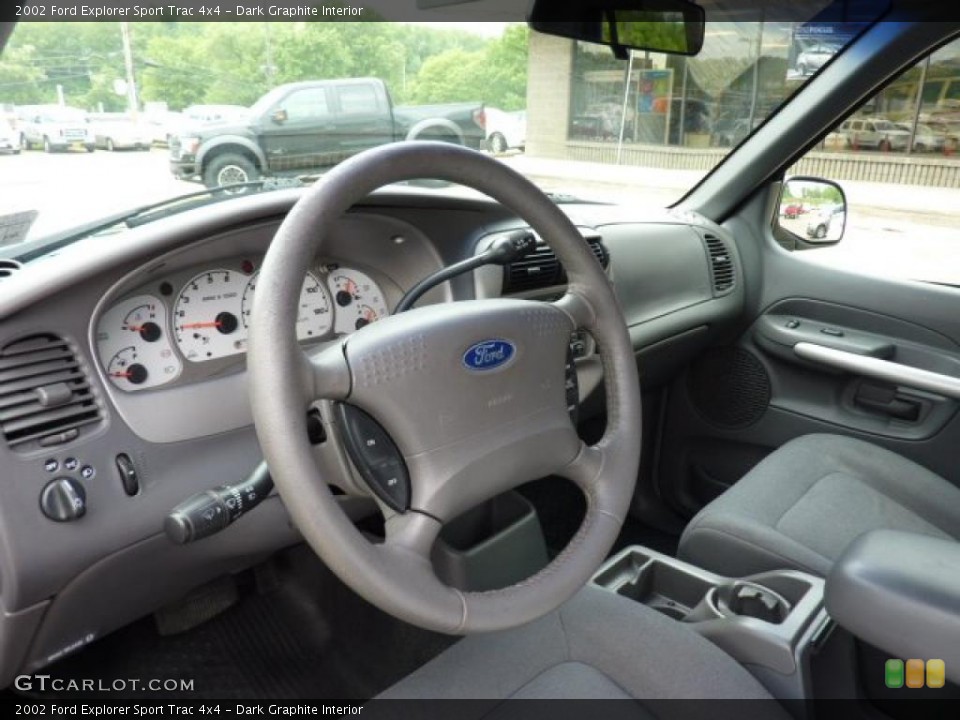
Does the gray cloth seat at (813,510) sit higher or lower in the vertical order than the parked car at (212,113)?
lower

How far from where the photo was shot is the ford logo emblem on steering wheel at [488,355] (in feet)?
3.48

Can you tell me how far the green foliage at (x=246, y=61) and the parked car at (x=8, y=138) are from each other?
0.16ft

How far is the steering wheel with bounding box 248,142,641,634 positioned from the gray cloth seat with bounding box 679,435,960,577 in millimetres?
608

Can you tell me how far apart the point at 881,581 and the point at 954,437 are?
150 centimetres

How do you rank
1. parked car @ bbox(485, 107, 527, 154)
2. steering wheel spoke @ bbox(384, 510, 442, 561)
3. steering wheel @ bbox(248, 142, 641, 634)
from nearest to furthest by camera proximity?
steering wheel @ bbox(248, 142, 641, 634)
steering wheel spoke @ bbox(384, 510, 442, 561)
parked car @ bbox(485, 107, 527, 154)

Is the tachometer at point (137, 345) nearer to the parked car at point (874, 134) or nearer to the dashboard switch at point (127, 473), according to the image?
the dashboard switch at point (127, 473)

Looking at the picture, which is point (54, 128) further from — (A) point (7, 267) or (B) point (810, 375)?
(B) point (810, 375)

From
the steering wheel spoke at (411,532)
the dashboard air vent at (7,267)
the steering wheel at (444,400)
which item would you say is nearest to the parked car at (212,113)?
the dashboard air vent at (7,267)

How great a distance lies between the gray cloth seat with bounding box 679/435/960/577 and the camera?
1.66 metres

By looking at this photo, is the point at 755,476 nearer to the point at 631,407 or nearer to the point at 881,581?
the point at 631,407

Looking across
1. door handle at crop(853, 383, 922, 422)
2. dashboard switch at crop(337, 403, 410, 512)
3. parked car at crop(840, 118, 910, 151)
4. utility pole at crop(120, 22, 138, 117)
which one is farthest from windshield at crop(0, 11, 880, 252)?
door handle at crop(853, 383, 922, 422)

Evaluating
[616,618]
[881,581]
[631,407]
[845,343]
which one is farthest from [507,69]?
[881,581]

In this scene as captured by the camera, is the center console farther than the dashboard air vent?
Yes

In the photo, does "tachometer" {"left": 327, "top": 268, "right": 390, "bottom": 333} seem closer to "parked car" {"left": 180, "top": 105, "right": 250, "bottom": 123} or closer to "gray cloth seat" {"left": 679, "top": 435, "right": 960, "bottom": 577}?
"parked car" {"left": 180, "top": 105, "right": 250, "bottom": 123}
